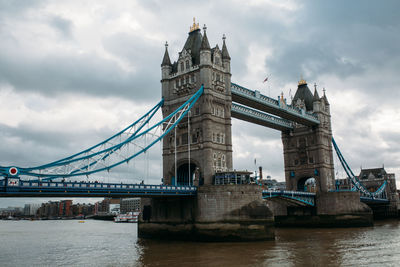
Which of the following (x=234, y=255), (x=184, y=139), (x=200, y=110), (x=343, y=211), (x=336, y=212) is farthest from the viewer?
(x=336, y=212)

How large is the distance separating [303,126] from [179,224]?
41.1m

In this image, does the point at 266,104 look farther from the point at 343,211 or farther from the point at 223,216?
the point at 223,216

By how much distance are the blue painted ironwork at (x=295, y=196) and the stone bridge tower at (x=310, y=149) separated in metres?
8.40

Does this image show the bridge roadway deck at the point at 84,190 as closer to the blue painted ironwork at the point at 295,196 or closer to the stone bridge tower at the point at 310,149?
the blue painted ironwork at the point at 295,196

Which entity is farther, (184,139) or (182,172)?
(182,172)

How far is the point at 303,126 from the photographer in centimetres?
7631

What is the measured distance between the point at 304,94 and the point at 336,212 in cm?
2560

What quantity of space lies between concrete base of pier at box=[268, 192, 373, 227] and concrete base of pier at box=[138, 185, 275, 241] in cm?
2669

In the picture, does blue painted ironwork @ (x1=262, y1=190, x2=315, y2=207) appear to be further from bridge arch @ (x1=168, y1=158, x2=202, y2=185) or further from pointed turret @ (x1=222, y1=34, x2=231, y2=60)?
pointed turret @ (x1=222, y1=34, x2=231, y2=60)

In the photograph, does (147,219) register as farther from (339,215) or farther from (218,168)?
(339,215)

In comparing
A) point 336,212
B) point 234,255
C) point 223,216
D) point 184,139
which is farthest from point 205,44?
point 336,212

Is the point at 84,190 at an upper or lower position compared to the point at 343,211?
upper

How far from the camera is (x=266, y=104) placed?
59531mm

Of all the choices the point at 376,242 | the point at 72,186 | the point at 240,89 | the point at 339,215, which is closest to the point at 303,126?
the point at 339,215
